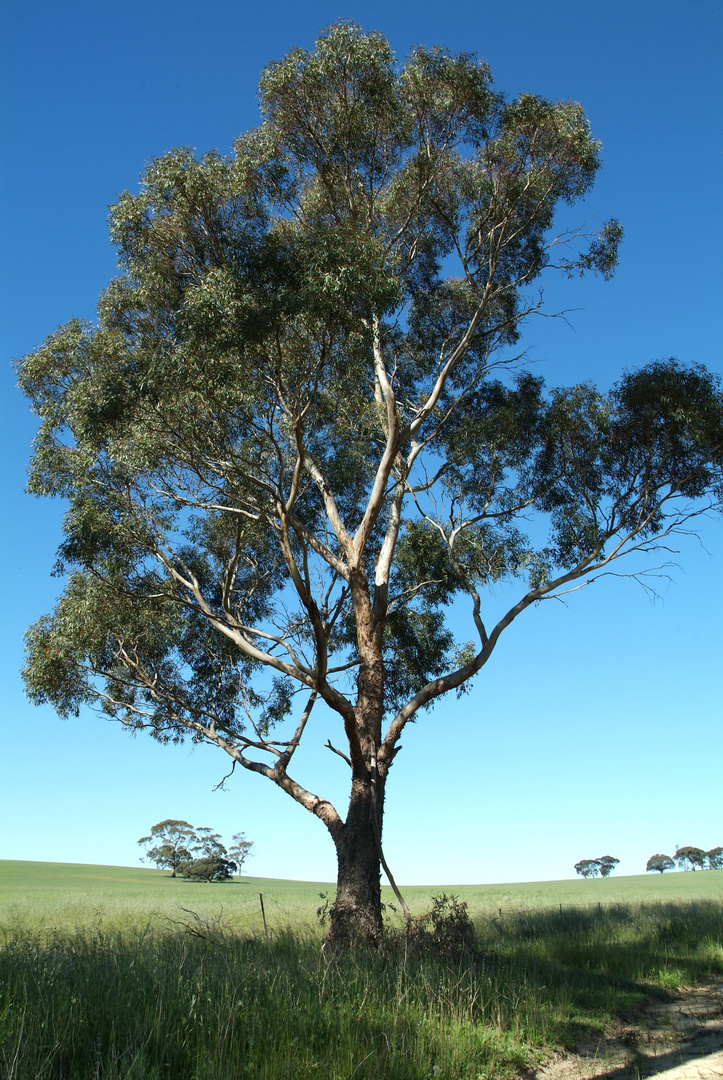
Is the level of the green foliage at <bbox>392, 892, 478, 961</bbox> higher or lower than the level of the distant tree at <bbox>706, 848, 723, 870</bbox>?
higher

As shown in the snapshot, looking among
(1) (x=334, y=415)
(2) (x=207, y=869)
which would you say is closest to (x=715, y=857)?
(2) (x=207, y=869)

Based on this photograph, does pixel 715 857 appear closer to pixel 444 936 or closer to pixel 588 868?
pixel 588 868

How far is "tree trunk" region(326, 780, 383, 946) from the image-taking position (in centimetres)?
884

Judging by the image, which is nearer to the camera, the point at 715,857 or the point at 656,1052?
the point at 656,1052

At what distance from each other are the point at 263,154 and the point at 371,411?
468cm

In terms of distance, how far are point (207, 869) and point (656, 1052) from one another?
177 ft

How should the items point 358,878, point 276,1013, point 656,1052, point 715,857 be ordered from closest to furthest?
1. point 276,1013
2. point 656,1052
3. point 358,878
4. point 715,857

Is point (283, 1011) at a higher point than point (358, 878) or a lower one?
lower

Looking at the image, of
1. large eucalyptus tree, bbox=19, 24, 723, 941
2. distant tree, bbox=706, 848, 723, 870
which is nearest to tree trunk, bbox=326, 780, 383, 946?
large eucalyptus tree, bbox=19, 24, 723, 941

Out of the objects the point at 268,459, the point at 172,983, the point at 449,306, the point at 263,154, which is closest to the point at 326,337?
the point at 268,459

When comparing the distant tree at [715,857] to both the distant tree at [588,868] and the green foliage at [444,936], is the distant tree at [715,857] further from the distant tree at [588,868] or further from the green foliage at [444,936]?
the green foliage at [444,936]

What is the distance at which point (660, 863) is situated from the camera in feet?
248

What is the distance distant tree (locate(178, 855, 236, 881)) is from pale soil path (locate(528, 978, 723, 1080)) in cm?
5167

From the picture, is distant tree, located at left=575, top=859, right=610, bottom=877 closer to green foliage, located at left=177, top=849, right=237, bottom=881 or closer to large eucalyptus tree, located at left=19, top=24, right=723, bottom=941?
green foliage, located at left=177, top=849, right=237, bottom=881
